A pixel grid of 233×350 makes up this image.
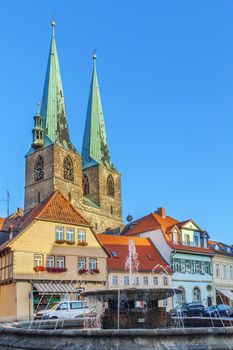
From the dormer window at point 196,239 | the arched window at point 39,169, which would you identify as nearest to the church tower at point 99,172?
the arched window at point 39,169

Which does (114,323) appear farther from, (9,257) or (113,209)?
(113,209)

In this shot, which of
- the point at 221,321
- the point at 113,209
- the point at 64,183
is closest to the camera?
the point at 221,321

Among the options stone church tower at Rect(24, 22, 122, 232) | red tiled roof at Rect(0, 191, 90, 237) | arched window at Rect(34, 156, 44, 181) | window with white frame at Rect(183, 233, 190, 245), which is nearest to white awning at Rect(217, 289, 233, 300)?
window with white frame at Rect(183, 233, 190, 245)

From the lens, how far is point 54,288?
34.6 metres

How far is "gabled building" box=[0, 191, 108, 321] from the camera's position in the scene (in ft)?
110

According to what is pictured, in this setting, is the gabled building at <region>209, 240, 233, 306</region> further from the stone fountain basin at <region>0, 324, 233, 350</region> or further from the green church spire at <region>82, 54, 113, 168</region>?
the stone fountain basin at <region>0, 324, 233, 350</region>

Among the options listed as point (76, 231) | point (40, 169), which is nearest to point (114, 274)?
point (76, 231)

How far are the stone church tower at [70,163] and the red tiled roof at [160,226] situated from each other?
22338 mm

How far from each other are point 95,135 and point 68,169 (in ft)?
45.9

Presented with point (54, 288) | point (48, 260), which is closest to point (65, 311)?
point (54, 288)

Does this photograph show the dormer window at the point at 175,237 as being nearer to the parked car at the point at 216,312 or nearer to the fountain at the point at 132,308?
the parked car at the point at 216,312

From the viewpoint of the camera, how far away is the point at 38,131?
76875 mm

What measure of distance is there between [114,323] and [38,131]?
65.3m

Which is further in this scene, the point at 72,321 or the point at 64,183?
the point at 64,183
